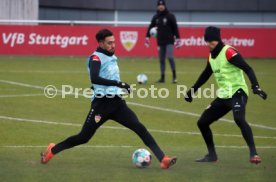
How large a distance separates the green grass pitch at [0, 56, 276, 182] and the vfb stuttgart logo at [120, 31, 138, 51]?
553 cm

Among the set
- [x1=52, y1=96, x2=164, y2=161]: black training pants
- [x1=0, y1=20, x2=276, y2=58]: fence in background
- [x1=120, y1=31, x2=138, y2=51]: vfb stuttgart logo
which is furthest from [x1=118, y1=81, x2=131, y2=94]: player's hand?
[x1=120, y1=31, x2=138, y2=51]: vfb stuttgart logo

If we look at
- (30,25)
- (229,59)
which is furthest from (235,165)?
(30,25)

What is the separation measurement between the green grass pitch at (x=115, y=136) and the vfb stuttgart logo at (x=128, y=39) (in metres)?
5.53

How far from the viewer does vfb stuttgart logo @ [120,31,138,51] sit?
30312 mm

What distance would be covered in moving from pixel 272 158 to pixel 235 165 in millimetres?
874

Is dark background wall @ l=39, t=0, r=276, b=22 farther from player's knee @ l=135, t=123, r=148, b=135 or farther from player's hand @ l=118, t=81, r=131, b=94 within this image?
player's hand @ l=118, t=81, r=131, b=94

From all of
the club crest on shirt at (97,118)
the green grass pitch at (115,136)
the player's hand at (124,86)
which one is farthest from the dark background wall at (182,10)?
the player's hand at (124,86)

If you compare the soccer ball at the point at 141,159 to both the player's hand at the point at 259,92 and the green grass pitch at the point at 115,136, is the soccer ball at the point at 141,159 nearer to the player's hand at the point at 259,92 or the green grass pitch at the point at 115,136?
the green grass pitch at the point at 115,136

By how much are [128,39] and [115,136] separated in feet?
55.5

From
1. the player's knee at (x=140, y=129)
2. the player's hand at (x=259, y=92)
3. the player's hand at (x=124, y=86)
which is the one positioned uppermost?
the player's hand at (x=124, y=86)

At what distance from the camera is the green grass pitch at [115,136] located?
9906 millimetres

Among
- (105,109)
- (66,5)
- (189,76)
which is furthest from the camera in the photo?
Result: (66,5)

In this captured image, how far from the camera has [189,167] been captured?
10430 mm

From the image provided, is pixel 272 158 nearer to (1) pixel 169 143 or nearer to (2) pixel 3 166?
(1) pixel 169 143
